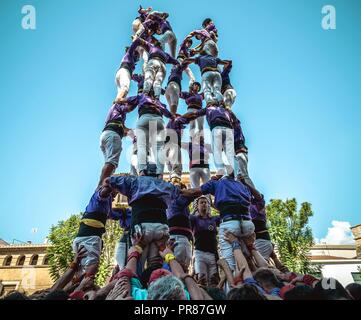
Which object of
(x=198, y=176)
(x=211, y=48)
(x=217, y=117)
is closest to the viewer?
(x=217, y=117)

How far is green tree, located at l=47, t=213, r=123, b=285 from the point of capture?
17391mm

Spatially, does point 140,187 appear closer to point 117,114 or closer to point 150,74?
point 117,114

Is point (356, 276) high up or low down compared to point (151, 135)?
down

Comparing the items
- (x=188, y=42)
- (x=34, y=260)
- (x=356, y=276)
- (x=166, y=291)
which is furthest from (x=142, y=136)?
(x=34, y=260)

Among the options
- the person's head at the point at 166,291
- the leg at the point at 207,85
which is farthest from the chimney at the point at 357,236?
the person's head at the point at 166,291

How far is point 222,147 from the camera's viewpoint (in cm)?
708

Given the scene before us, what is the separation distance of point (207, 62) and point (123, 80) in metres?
2.94

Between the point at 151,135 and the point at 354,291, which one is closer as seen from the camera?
the point at 354,291

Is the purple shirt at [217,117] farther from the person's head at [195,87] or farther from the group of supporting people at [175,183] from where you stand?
the person's head at [195,87]

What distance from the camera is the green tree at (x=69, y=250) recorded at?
17.4 meters

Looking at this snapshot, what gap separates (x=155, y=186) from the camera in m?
4.64

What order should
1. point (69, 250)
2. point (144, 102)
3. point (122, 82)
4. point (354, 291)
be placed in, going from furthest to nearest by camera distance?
point (69, 250) → point (122, 82) → point (144, 102) → point (354, 291)

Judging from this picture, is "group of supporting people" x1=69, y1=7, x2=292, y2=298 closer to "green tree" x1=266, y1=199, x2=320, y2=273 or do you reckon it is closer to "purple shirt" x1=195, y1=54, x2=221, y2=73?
"purple shirt" x1=195, y1=54, x2=221, y2=73
